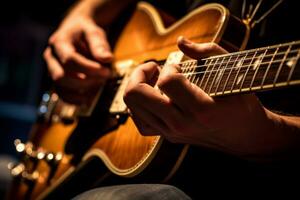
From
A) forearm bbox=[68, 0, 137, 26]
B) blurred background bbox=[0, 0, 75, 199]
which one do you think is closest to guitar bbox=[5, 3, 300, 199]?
forearm bbox=[68, 0, 137, 26]

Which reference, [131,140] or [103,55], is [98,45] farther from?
[131,140]

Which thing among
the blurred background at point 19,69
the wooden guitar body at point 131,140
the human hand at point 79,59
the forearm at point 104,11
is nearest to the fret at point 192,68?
the wooden guitar body at point 131,140

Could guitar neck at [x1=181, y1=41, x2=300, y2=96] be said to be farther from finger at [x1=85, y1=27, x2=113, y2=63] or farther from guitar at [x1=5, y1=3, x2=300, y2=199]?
finger at [x1=85, y1=27, x2=113, y2=63]

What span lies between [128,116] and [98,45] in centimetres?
37

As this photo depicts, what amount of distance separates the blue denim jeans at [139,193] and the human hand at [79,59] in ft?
1.55

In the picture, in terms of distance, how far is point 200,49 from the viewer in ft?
2.40

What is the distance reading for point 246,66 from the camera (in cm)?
63

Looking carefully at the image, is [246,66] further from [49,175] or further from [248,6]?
[49,175]

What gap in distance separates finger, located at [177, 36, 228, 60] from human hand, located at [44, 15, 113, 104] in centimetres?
46

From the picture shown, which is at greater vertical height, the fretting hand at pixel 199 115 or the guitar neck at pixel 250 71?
the guitar neck at pixel 250 71

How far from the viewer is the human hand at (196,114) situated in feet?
2.10

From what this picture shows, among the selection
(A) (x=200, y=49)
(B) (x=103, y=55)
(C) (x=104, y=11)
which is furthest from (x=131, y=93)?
(C) (x=104, y=11)

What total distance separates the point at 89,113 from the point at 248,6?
0.56 metres

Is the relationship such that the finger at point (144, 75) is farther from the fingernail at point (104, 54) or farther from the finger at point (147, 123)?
the fingernail at point (104, 54)
